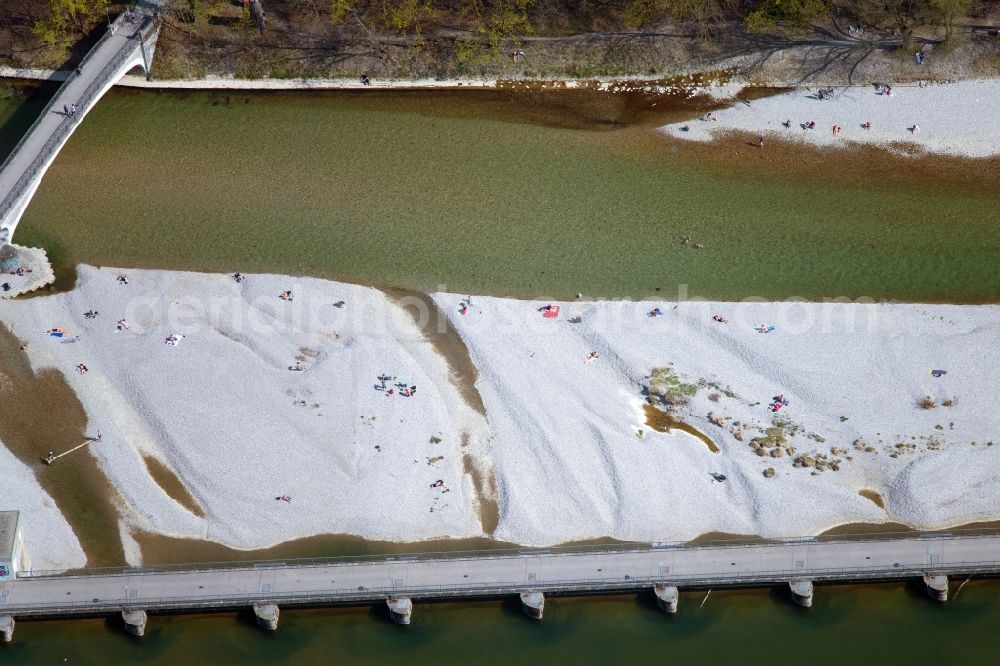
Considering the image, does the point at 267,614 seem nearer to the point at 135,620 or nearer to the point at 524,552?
the point at 135,620

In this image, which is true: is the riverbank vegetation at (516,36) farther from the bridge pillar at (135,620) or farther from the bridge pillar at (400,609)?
the bridge pillar at (135,620)

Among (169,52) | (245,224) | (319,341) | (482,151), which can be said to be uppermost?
(169,52)

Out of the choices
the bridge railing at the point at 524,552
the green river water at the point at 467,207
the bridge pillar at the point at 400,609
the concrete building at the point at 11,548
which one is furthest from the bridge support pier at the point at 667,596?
the concrete building at the point at 11,548

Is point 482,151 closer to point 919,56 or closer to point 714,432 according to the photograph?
point 714,432

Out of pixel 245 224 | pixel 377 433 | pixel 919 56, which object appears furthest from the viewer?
pixel 919 56

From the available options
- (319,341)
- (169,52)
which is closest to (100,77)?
(169,52)

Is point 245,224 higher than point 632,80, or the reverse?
point 632,80
